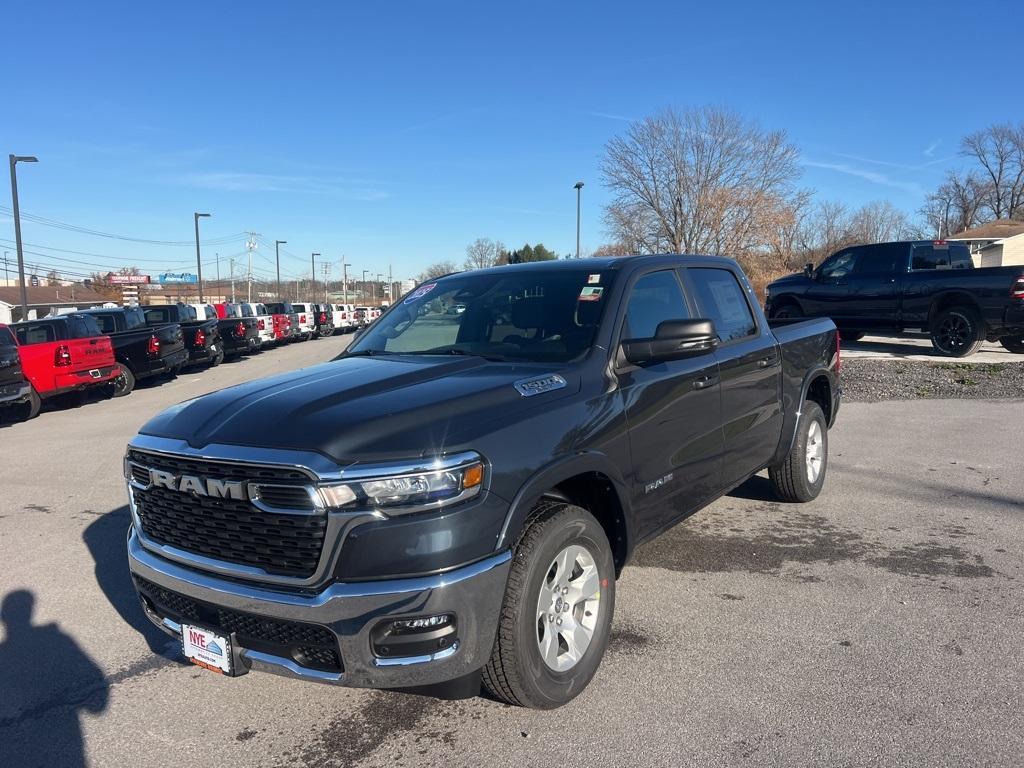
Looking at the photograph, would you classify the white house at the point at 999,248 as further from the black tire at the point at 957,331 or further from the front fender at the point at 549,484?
the front fender at the point at 549,484

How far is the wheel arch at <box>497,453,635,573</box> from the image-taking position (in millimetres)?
2836

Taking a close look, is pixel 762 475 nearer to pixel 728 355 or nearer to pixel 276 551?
pixel 728 355

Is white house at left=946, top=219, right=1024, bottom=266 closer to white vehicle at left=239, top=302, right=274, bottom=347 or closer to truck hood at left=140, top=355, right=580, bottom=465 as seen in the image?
white vehicle at left=239, top=302, right=274, bottom=347

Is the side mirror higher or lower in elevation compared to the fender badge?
higher

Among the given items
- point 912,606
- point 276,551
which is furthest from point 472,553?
point 912,606

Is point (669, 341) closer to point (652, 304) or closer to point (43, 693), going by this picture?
point (652, 304)

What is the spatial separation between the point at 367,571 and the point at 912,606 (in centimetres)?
310

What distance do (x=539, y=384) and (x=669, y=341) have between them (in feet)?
2.43

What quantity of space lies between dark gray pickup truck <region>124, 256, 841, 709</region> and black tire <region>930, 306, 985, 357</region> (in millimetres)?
11952

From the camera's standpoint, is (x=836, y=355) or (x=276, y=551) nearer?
(x=276, y=551)

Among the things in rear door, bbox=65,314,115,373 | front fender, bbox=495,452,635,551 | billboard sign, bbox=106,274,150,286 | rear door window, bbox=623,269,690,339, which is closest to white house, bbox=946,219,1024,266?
rear door, bbox=65,314,115,373

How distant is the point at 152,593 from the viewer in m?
3.16

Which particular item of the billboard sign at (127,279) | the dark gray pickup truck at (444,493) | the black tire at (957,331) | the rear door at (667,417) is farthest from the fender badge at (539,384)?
the billboard sign at (127,279)

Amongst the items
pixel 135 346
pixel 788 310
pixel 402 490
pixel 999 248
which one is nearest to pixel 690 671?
pixel 402 490
